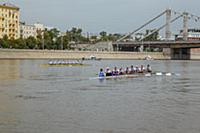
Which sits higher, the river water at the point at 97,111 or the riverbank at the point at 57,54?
the riverbank at the point at 57,54

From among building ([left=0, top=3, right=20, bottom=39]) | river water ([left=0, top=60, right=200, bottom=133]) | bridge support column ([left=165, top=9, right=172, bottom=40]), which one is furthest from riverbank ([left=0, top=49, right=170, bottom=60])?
river water ([left=0, top=60, right=200, bottom=133])

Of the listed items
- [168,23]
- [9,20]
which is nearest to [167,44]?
[168,23]

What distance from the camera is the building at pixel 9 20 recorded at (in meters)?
131

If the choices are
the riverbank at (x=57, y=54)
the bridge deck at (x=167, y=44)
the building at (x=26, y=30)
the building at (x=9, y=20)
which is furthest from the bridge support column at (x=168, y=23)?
the building at (x=26, y=30)

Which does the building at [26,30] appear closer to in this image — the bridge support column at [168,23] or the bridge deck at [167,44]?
the bridge deck at [167,44]

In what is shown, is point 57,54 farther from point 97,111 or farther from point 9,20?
point 97,111

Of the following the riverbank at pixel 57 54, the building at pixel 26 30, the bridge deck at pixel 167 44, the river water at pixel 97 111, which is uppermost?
the building at pixel 26 30

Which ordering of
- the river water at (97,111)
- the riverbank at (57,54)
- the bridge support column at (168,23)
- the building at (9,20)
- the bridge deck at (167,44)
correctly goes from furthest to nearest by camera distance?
the bridge support column at (168,23)
the building at (9,20)
the bridge deck at (167,44)
the riverbank at (57,54)
the river water at (97,111)

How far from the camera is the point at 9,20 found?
134375mm

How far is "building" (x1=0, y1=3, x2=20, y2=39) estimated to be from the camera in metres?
131

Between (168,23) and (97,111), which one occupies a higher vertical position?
(168,23)

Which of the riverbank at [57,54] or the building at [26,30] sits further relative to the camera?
the building at [26,30]

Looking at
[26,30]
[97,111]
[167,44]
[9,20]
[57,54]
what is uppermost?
[9,20]

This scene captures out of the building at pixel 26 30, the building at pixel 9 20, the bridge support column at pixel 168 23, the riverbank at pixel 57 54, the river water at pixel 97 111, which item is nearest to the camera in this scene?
the river water at pixel 97 111
